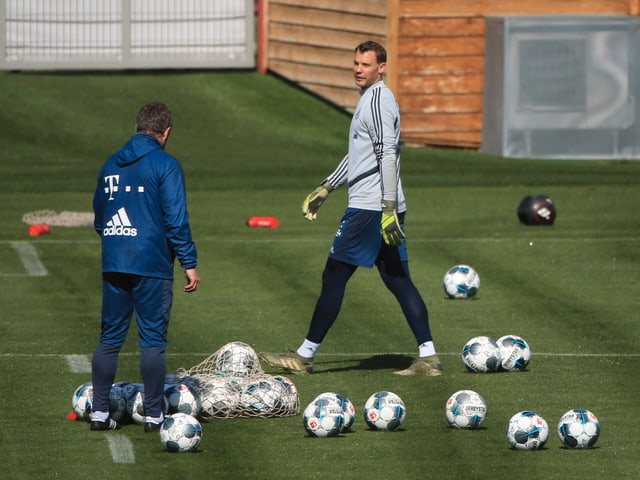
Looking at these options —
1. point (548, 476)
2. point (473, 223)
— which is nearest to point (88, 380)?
point (548, 476)

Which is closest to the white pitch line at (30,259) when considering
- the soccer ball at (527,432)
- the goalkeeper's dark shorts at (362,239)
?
the goalkeeper's dark shorts at (362,239)

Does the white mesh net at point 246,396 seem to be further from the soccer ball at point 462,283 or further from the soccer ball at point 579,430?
the soccer ball at point 462,283

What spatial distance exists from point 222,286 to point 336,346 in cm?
362

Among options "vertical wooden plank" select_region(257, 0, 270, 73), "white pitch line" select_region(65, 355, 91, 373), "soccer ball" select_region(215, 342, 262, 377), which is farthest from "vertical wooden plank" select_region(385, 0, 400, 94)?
"soccer ball" select_region(215, 342, 262, 377)

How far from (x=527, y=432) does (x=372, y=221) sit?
3009 mm

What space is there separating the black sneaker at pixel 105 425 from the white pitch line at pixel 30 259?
7861mm

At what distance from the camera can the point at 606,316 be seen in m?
Result: 15.7

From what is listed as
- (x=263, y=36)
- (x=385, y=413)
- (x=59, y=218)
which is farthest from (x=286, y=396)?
(x=263, y=36)

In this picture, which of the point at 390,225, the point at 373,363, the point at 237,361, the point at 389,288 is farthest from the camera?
the point at 373,363

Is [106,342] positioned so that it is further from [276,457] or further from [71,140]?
[71,140]

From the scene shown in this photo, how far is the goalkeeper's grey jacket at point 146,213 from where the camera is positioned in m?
10.5

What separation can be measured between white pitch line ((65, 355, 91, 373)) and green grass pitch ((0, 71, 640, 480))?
0.18ft

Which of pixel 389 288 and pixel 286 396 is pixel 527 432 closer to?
pixel 286 396

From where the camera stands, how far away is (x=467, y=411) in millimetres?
10680
